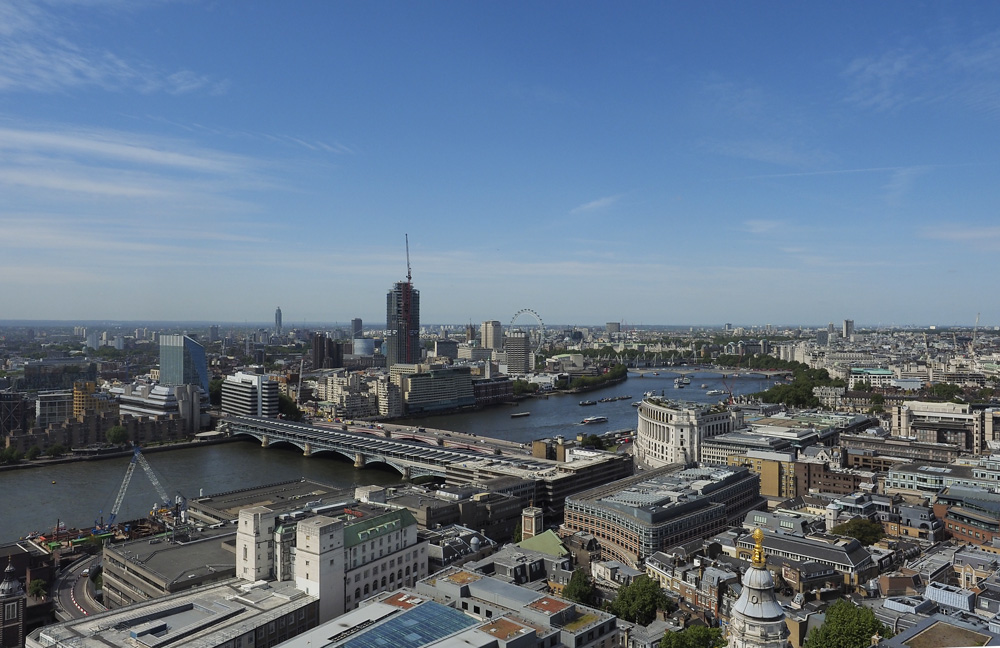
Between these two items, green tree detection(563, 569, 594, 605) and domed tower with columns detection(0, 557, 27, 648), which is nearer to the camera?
domed tower with columns detection(0, 557, 27, 648)

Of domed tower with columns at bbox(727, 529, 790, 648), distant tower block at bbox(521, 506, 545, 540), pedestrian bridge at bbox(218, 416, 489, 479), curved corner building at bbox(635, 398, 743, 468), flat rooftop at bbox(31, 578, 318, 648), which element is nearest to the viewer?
domed tower with columns at bbox(727, 529, 790, 648)

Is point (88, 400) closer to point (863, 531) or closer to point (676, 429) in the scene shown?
point (676, 429)

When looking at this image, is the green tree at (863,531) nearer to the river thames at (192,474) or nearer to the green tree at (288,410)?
the river thames at (192,474)

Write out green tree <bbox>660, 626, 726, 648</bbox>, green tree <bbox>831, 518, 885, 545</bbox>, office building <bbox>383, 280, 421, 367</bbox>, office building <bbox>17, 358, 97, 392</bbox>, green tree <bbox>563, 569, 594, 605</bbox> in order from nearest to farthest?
green tree <bbox>660, 626, 726, 648</bbox>, green tree <bbox>563, 569, 594, 605</bbox>, green tree <bbox>831, 518, 885, 545</bbox>, office building <bbox>17, 358, 97, 392</bbox>, office building <bbox>383, 280, 421, 367</bbox>

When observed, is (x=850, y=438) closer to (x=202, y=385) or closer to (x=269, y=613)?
(x=269, y=613)

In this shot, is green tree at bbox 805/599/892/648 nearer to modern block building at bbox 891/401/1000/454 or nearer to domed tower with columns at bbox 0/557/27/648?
domed tower with columns at bbox 0/557/27/648

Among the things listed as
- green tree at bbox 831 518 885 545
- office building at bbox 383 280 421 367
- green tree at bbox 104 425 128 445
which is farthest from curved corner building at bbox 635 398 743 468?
office building at bbox 383 280 421 367

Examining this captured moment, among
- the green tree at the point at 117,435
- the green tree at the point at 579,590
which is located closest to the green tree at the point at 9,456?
the green tree at the point at 117,435

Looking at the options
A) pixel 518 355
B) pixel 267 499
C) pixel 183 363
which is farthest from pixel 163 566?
pixel 518 355
